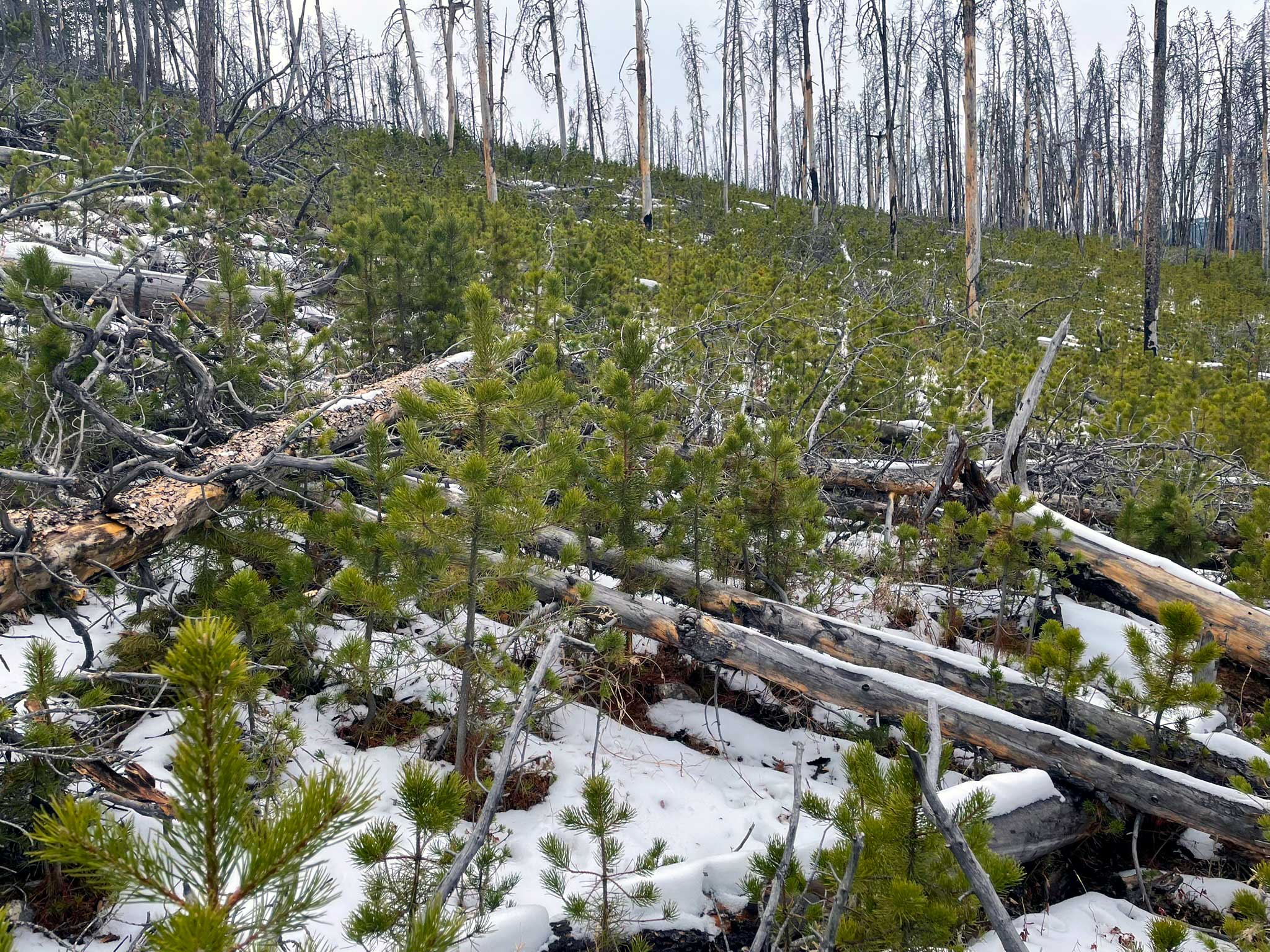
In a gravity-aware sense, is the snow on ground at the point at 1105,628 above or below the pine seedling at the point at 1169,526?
below

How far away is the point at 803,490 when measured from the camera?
3668 mm

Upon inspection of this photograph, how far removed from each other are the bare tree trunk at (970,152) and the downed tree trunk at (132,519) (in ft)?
34.1

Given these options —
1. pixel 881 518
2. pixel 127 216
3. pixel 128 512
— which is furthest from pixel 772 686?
pixel 127 216

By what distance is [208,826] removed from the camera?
0.96m

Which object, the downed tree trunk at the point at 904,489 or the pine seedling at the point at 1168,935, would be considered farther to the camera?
the downed tree trunk at the point at 904,489

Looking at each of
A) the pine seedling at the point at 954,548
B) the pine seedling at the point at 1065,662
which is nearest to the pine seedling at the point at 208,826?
the pine seedling at the point at 1065,662

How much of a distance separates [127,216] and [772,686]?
8984 mm

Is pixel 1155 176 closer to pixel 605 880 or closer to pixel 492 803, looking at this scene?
pixel 605 880

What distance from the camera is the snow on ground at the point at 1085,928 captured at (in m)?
2.66

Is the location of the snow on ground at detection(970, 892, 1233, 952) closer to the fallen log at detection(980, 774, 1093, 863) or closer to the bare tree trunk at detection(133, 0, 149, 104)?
the fallen log at detection(980, 774, 1093, 863)

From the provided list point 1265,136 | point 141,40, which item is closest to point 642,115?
point 141,40

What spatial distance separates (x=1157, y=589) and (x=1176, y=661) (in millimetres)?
1533

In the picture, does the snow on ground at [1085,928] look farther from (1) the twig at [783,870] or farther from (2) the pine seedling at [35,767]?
(2) the pine seedling at [35,767]

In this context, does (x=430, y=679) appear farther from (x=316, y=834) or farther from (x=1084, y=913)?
(x=1084, y=913)
